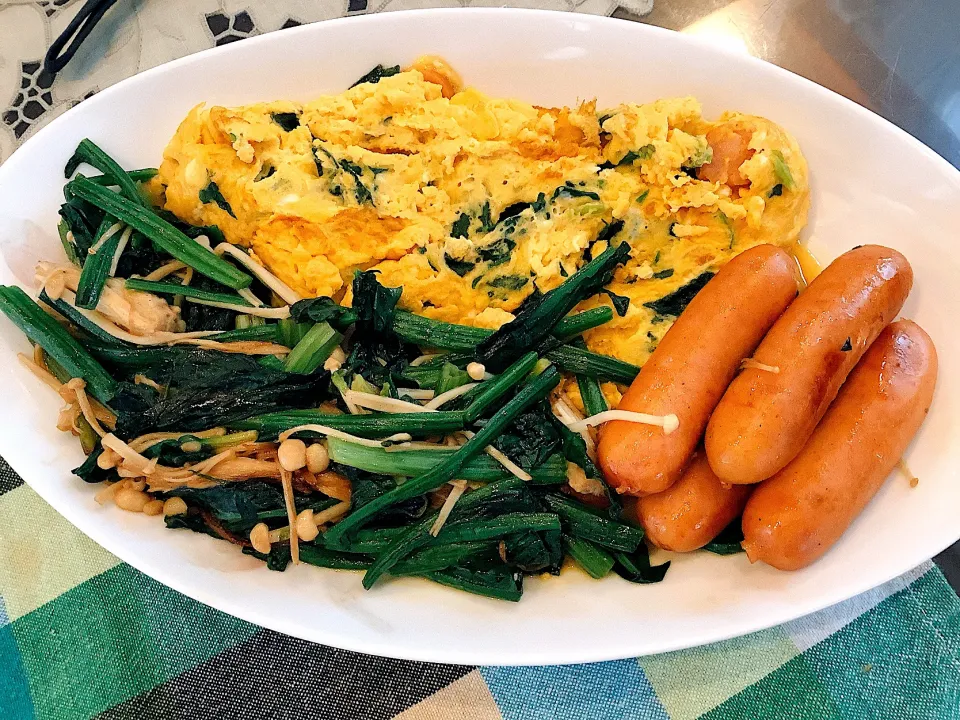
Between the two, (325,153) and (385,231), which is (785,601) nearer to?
(385,231)

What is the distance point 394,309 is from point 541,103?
1.06 meters

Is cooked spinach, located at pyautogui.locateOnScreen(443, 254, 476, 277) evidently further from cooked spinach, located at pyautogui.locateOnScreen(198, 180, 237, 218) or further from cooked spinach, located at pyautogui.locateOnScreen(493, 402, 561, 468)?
cooked spinach, located at pyautogui.locateOnScreen(198, 180, 237, 218)

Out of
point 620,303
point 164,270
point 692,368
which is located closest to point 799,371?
point 692,368

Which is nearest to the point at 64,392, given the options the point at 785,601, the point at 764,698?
the point at 785,601

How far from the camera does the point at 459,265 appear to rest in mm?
2369

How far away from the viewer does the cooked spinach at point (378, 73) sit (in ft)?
8.34

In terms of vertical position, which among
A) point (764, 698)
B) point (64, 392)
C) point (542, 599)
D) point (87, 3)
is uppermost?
point (87, 3)

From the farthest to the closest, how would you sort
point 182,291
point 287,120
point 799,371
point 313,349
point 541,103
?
point 541,103 < point 287,120 < point 182,291 < point 313,349 < point 799,371

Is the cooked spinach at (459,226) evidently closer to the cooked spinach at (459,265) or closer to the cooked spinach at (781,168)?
the cooked spinach at (459,265)

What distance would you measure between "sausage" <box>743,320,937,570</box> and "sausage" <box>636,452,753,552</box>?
8 centimetres

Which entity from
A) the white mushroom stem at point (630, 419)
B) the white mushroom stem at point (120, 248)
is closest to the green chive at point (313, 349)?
the white mushroom stem at point (120, 248)

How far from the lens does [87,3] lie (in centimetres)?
298

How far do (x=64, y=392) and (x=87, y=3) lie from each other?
74.3 inches

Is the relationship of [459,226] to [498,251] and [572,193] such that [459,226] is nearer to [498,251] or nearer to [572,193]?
[498,251]
